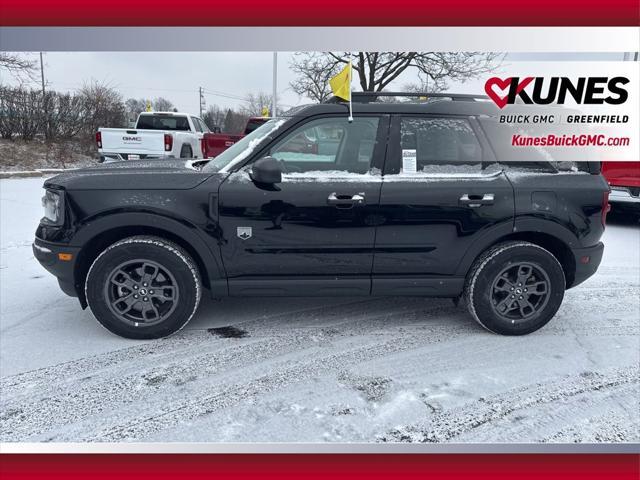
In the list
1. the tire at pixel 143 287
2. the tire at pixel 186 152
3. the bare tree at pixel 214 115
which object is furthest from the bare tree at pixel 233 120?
the tire at pixel 143 287

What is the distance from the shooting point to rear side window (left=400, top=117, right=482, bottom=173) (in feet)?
11.1

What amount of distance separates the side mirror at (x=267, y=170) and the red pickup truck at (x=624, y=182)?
265 inches

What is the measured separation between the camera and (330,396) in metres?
2.66

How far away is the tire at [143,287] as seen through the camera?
10.5ft

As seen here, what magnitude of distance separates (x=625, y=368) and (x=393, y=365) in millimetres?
1641

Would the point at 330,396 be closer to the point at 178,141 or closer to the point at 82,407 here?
the point at 82,407

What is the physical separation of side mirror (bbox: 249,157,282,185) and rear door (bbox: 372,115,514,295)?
803 millimetres

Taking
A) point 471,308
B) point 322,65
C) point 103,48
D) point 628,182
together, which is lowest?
point 471,308

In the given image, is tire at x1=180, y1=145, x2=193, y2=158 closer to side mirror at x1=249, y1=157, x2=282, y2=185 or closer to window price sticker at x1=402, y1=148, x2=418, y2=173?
side mirror at x1=249, y1=157, x2=282, y2=185

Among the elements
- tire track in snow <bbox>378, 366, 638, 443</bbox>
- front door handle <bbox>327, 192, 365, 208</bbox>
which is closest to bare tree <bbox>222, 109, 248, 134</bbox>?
front door handle <bbox>327, 192, 365, 208</bbox>

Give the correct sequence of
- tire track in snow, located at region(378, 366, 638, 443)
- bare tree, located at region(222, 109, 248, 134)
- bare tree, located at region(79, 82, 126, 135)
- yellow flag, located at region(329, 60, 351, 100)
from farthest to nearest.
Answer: bare tree, located at region(222, 109, 248, 134) < bare tree, located at region(79, 82, 126, 135) < yellow flag, located at region(329, 60, 351, 100) < tire track in snow, located at region(378, 366, 638, 443)

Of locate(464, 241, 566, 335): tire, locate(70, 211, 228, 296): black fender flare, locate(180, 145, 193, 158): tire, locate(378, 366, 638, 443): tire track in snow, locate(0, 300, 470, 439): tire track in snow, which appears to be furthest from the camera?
locate(180, 145, 193, 158): tire

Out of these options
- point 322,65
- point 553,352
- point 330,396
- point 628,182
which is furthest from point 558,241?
point 322,65

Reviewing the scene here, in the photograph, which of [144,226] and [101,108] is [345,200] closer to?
[144,226]
